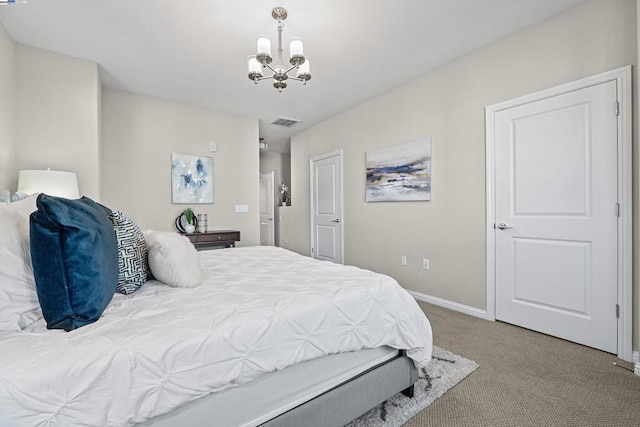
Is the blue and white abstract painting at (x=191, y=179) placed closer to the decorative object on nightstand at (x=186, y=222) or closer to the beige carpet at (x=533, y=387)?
the decorative object on nightstand at (x=186, y=222)

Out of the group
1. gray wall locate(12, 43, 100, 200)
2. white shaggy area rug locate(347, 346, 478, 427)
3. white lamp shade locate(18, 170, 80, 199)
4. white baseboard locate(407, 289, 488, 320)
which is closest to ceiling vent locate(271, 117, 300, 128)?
gray wall locate(12, 43, 100, 200)

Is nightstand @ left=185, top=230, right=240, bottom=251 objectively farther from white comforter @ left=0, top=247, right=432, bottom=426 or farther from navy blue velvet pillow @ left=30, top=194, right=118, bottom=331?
navy blue velvet pillow @ left=30, top=194, right=118, bottom=331

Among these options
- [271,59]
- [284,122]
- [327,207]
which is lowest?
[327,207]

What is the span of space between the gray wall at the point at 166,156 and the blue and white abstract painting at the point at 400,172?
194cm

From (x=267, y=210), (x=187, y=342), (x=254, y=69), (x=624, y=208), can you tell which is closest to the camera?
(x=187, y=342)

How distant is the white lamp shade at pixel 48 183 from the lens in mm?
2360

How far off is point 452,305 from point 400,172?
5.40 feet

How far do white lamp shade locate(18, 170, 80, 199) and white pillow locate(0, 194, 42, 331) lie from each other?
1729 mm

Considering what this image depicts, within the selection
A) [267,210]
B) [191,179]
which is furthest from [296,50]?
[267,210]

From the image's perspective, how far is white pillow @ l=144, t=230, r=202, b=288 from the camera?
1.47 metres

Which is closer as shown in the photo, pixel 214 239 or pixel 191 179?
pixel 214 239

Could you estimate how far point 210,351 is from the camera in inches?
39.0

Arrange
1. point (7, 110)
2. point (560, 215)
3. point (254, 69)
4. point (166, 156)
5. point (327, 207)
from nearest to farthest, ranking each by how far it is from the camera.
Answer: point (254, 69) → point (560, 215) → point (7, 110) → point (166, 156) → point (327, 207)

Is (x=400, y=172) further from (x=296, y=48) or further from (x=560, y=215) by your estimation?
(x=296, y=48)
